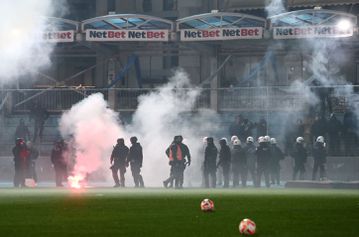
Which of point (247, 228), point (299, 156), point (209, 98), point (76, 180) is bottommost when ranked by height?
point (76, 180)

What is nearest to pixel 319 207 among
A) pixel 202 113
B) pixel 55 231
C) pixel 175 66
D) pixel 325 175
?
pixel 55 231

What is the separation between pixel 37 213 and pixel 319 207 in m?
5.98

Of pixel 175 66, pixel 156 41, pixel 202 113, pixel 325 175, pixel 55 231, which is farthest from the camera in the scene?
pixel 175 66

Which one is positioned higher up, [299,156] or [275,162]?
[299,156]

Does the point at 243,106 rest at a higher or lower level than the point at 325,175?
higher

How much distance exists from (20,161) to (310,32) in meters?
13.9

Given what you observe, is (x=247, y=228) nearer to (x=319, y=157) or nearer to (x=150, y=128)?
(x=319, y=157)

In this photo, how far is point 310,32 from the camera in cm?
4269

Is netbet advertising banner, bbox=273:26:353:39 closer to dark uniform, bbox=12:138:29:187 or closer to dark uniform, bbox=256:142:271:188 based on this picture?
dark uniform, bbox=256:142:271:188

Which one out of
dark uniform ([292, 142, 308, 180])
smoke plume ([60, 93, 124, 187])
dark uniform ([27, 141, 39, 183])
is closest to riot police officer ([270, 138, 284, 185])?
dark uniform ([292, 142, 308, 180])

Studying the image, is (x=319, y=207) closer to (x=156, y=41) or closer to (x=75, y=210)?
(x=75, y=210)

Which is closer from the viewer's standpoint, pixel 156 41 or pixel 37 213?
pixel 37 213

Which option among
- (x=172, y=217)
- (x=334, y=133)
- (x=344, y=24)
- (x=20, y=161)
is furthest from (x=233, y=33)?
(x=172, y=217)

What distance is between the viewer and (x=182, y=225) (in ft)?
51.7
